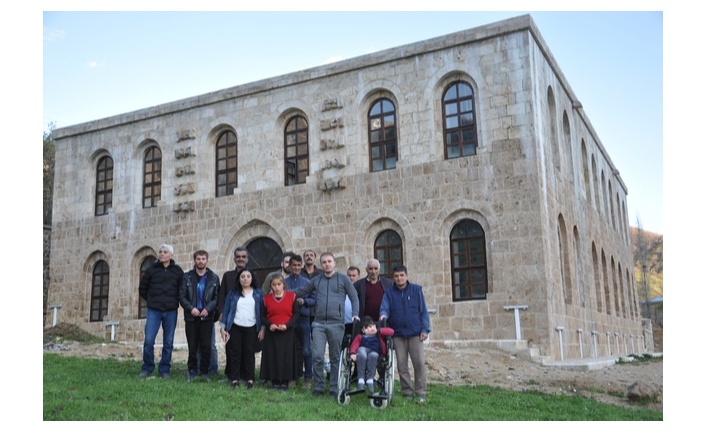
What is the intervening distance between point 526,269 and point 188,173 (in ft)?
32.4

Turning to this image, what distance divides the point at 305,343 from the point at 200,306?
1.66m

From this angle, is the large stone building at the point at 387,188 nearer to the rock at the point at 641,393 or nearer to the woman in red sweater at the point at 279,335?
the rock at the point at 641,393

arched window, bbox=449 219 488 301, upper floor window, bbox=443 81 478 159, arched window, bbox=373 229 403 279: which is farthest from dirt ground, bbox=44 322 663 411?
upper floor window, bbox=443 81 478 159

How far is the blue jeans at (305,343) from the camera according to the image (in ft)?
33.5

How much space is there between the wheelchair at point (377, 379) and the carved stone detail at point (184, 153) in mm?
12194

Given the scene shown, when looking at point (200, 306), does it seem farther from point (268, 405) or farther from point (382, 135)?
point (382, 135)

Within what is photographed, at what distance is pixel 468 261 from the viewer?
53.6 ft

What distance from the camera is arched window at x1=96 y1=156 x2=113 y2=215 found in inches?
862

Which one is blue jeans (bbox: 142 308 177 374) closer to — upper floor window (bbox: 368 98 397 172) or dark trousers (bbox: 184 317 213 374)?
dark trousers (bbox: 184 317 213 374)

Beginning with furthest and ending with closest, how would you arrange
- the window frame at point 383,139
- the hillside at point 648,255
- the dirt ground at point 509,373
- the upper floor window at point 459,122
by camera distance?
the hillside at point 648,255, the window frame at point 383,139, the upper floor window at point 459,122, the dirt ground at point 509,373

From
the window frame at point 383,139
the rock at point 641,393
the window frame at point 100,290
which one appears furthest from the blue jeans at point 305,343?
the window frame at point 100,290

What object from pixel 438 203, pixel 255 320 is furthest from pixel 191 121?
pixel 255 320

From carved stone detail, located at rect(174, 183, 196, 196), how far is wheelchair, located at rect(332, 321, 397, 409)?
11787 mm

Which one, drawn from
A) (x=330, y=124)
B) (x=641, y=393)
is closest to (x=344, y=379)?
(x=641, y=393)
